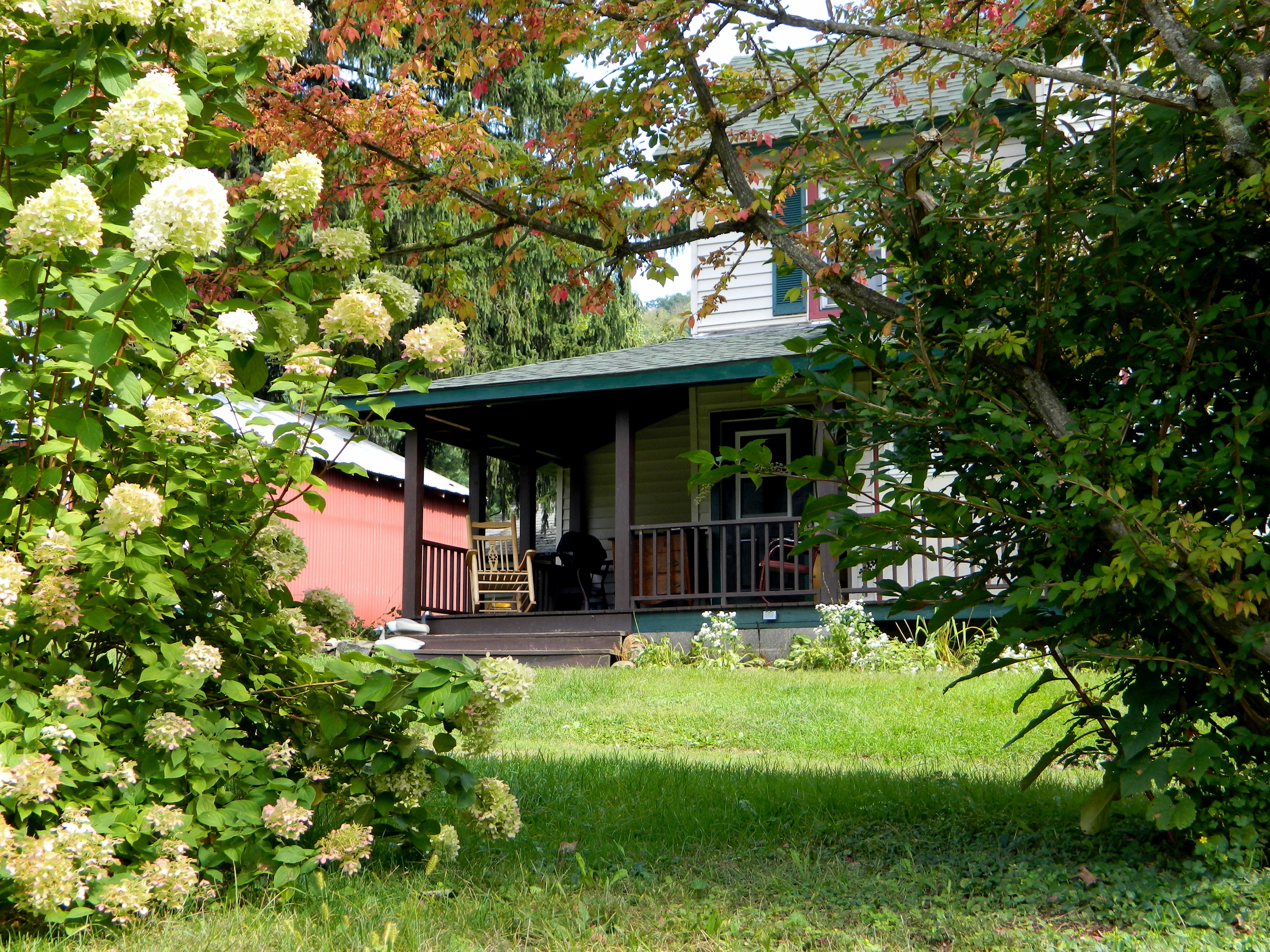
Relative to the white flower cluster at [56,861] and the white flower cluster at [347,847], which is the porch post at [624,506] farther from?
the white flower cluster at [56,861]

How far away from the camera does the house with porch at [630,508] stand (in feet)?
36.0

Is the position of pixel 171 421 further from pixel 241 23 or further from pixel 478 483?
pixel 478 483

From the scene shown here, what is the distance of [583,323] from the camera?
20.5 feet

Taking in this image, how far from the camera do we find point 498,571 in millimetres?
13055

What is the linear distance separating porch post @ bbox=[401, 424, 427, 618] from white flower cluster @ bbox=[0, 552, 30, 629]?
32.3 feet

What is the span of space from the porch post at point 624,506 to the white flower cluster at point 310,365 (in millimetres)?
8237

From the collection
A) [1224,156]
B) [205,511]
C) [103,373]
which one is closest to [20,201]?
[103,373]

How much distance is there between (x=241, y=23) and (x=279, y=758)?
2.16 m

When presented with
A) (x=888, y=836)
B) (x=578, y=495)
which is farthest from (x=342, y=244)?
A: (x=578, y=495)

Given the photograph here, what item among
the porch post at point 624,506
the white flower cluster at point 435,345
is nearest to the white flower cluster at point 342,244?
the white flower cluster at point 435,345

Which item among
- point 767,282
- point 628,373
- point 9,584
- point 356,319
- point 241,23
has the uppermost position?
point 767,282

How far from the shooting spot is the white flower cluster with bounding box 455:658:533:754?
330 centimetres

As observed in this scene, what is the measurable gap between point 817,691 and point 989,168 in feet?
16.8

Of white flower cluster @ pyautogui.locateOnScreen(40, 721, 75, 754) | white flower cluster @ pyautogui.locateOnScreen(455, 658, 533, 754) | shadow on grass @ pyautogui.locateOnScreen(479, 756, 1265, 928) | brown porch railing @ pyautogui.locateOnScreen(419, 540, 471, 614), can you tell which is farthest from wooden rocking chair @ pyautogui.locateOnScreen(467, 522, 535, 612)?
white flower cluster @ pyautogui.locateOnScreen(40, 721, 75, 754)
